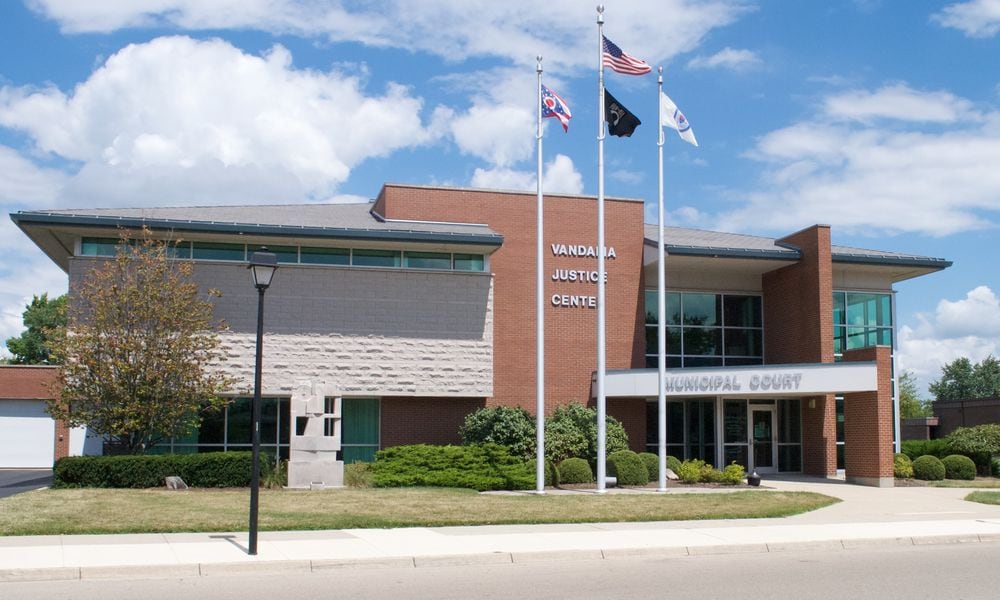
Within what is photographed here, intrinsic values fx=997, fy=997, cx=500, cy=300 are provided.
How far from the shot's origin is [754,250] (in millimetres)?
33094

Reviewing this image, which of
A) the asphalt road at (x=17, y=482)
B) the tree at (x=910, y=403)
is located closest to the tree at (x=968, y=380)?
the tree at (x=910, y=403)

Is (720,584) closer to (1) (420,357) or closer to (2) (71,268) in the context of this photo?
(1) (420,357)

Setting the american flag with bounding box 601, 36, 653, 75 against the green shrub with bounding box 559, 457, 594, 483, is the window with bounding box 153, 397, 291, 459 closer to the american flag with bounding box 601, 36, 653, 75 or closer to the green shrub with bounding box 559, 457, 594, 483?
the green shrub with bounding box 559, 457, 594, 483

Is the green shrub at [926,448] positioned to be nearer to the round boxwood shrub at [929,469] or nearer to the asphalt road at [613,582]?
the round boxwood shrub at [929,469]

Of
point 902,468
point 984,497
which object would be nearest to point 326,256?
point 902,468

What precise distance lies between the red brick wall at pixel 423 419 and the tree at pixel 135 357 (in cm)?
599

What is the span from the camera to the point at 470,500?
21234mm

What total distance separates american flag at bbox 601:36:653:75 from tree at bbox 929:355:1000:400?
260 ft

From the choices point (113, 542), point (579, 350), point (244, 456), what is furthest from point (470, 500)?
point (579, 350)

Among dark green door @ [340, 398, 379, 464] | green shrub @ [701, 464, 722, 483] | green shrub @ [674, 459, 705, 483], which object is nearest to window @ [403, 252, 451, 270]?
dark green door @ [340, 398, 379, 464]

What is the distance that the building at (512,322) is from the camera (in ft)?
94.6

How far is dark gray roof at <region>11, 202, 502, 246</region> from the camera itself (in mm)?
27516

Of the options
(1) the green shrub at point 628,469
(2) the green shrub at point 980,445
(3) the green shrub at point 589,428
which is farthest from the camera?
(2) the green shrub at point 980,445

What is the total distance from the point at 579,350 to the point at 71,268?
51.2 ft
